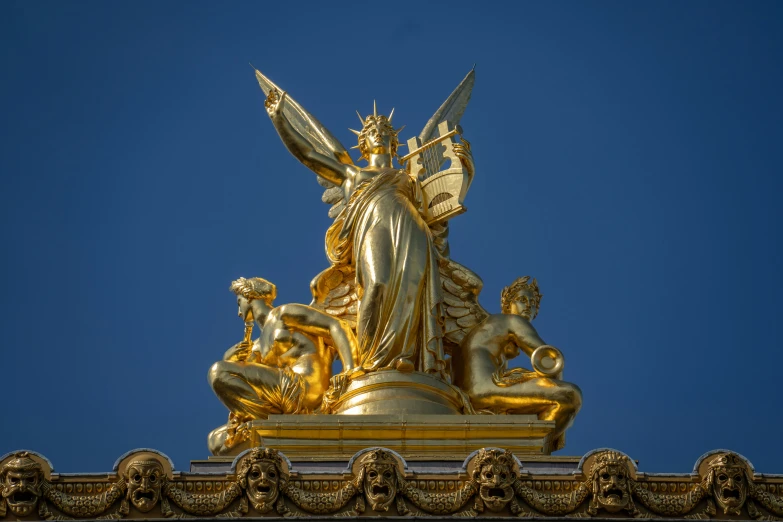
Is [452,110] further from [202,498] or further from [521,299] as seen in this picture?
[202,498]

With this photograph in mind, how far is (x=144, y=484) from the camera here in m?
20.6

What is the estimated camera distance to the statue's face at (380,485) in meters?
20.6

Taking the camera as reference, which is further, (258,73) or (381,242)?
(258,73)

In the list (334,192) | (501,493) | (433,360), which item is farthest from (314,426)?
(334,192)

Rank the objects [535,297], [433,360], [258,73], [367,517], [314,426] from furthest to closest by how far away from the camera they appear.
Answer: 1. [258,73]
2. [535,297]
3. [433,360]
4. [314,426]
5. [367,517]

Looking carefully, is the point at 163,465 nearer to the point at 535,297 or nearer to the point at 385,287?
the point at 385,287

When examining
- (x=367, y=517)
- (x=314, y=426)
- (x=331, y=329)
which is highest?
(x=331, y=329)

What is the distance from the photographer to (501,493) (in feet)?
68.3

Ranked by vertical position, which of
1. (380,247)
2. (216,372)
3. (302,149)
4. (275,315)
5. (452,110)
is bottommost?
(216,372)

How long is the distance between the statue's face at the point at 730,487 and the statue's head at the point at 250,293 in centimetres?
921

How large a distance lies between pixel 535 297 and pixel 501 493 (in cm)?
769

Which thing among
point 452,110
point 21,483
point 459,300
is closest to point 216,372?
point 459,300

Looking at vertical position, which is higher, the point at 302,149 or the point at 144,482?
the point at 302,149

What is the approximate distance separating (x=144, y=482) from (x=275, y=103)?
32.8 ft
